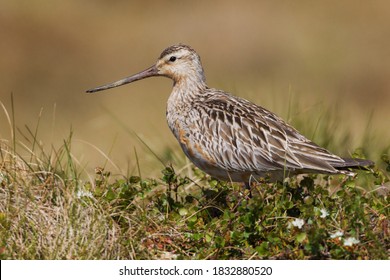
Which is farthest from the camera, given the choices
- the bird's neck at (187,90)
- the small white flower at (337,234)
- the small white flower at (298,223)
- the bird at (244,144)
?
the bird's neck at (187,90)

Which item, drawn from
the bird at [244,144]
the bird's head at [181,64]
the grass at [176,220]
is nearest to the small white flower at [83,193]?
the grass at [176,220]

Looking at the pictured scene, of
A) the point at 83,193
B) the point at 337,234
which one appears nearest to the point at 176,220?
the point at 83,193

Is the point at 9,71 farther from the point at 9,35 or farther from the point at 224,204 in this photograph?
the point at 224,204

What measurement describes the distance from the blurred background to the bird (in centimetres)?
471

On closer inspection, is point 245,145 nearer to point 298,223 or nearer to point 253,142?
point 253,142

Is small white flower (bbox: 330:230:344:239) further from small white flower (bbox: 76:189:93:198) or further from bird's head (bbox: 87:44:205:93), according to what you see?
bird's head (bbox: 87:44:205:93)

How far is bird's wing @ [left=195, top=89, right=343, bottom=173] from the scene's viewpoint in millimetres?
8625

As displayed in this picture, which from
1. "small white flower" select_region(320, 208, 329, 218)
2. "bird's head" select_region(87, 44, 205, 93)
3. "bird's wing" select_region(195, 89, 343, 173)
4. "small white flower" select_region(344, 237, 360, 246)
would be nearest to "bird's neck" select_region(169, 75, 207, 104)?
"bird's head" select_region(87, 44, 205, 93)

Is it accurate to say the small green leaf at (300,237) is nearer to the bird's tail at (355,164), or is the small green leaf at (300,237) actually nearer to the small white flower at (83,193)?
the bird's tail at (355,164)

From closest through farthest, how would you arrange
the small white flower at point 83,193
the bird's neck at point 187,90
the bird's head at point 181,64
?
the small white flower at point 83,193, the bird's neck at point 187,90, the bird's head at point 181,64

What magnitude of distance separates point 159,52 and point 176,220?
1085 cm

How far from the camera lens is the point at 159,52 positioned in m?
18.7

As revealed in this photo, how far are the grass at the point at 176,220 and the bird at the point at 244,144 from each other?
32 cm

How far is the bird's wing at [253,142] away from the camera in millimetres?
8625
